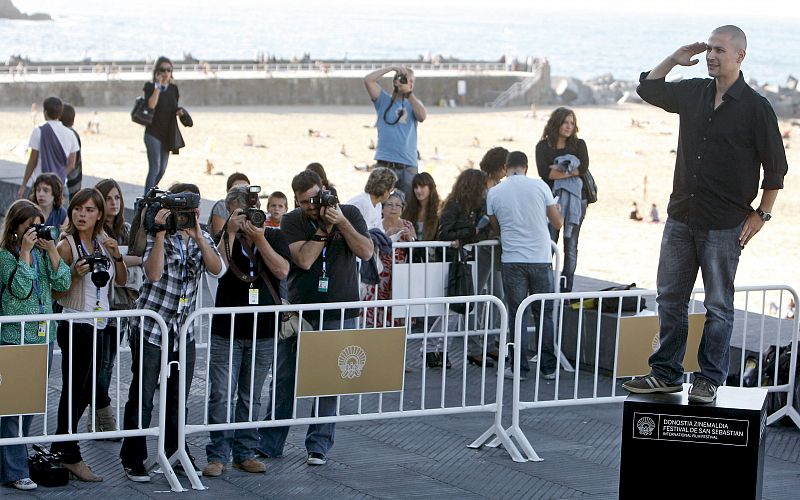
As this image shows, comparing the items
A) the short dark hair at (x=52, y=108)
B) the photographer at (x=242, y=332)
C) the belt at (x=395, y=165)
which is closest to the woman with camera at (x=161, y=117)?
the short dark hair at (x=52, y=108)

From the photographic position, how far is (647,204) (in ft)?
86.4

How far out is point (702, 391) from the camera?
6.52m

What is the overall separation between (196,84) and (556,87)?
64.5 feet

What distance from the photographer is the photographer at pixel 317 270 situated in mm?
7852

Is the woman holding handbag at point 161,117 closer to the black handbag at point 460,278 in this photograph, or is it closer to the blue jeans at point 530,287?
the black handbag at point 460,278

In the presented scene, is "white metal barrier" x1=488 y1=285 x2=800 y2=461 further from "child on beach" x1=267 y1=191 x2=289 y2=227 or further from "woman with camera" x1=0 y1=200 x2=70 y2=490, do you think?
"woman with camera" x1=0 y1=200 x2=70 y2=490

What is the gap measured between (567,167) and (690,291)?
4.93 metres

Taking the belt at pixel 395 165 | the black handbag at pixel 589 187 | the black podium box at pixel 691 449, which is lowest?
the black podium box at pixel 691 449

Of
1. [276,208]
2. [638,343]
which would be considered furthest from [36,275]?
[638,343]

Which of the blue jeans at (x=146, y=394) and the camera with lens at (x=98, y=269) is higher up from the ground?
the camera with lens at (x=98, y=269)

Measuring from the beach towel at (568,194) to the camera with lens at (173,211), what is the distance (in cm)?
512

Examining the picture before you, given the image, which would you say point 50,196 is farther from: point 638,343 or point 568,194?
point 568,194

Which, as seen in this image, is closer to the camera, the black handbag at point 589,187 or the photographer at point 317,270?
the photographer at point 317,270

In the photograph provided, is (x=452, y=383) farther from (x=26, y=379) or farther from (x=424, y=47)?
(x=424, y=47)
